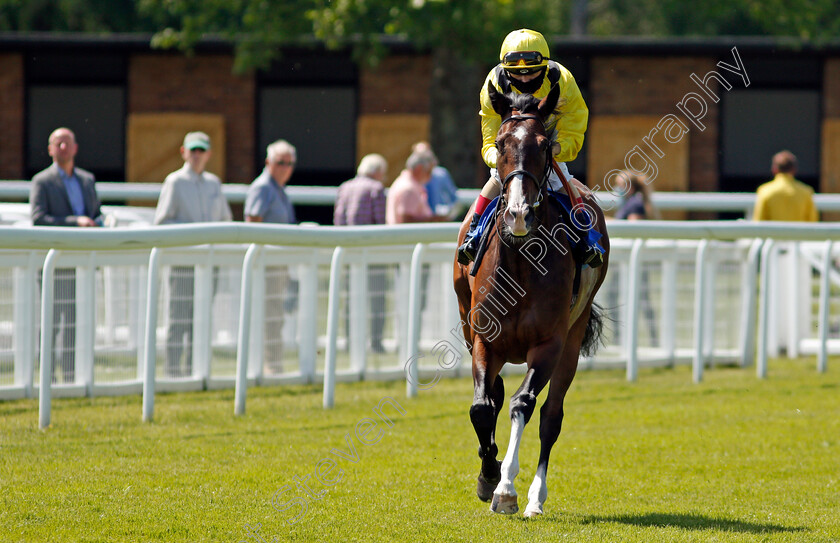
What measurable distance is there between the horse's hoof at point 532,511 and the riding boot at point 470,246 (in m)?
1.24

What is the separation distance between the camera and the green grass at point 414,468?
17.2 ft

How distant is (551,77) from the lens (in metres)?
5.74

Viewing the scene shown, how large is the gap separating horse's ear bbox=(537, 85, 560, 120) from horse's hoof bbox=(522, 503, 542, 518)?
1.82 meters

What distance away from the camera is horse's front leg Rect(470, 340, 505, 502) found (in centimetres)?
553

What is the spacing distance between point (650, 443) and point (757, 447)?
64 centimetres

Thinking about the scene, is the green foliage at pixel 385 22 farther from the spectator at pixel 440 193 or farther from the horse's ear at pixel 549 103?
the horse's ear at pixel 549 103

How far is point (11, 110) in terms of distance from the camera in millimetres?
22422

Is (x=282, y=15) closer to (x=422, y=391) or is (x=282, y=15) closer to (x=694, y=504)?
(x=422, y=391)

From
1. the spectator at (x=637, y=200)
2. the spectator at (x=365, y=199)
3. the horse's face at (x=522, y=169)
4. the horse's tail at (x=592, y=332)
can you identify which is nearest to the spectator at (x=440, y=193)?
the spectator at (x=365, y=199)

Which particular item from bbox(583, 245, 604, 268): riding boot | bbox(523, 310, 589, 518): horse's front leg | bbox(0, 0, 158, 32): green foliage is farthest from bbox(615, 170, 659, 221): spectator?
bbox(0, 0, 158, 32): green foliage

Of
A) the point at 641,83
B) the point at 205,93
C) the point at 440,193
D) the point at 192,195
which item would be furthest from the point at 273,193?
the point at 641,83

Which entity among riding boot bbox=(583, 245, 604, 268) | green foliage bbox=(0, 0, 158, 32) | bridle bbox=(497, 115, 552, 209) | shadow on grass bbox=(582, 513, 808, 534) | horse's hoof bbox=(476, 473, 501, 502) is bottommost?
shadow on grass bbox=(582, 513, 808, 534)

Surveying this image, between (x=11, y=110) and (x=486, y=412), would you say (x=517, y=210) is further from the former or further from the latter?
(x=11, y=110)

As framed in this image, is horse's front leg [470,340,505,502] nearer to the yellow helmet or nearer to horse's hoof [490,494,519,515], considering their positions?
horse's hoof [490,494,519,515]
